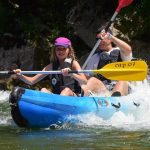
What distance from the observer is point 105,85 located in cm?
721

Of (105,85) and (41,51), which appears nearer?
(105,85)

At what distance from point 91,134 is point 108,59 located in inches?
68.9

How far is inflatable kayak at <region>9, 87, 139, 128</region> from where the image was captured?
20.1 ft

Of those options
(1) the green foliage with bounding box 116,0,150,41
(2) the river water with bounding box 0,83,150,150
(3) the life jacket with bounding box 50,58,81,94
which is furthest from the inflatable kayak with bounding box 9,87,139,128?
(1) the green foliage with bounding box 116,0,150,41

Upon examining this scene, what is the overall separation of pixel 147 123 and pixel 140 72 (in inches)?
27.5

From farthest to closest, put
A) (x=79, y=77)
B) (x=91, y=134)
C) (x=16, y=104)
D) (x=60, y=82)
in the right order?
(x=60, y=82) < (x=79, y=77) < (x=16, y=104) < (x=91, y=134)

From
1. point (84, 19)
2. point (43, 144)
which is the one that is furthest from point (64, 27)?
point (43, 144)

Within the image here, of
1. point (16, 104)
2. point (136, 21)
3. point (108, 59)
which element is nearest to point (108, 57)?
point (108, 59)

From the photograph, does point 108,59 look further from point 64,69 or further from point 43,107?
point 43,107

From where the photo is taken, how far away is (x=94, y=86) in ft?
22.6

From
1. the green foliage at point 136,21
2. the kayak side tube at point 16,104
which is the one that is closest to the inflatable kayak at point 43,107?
the kayak side tube at point 16,104

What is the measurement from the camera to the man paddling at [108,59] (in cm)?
696

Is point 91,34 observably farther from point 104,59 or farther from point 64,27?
point 104,59

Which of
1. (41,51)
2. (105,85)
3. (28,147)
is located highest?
(41,51)
